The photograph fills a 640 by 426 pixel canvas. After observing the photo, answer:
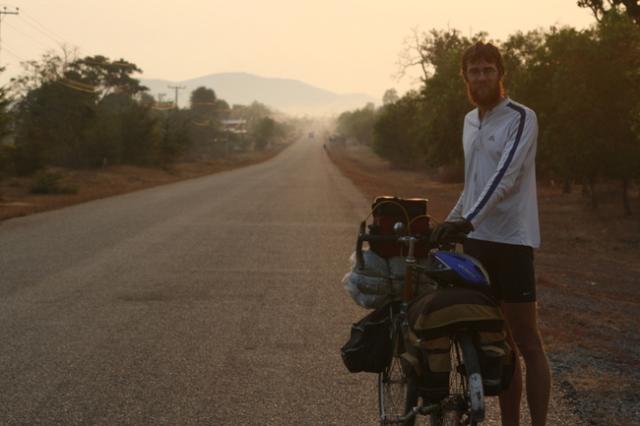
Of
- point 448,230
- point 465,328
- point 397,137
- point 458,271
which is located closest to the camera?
point 465,328

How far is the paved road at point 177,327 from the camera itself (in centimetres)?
477

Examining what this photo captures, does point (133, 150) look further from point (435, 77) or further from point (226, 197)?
point (226, 197)

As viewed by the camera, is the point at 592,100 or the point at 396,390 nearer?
the point at 396,390

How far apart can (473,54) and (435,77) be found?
105 feet

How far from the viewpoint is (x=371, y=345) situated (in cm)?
356

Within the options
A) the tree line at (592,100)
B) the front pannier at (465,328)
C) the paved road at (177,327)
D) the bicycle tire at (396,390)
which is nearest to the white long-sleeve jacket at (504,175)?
the front pannier at (465,328)

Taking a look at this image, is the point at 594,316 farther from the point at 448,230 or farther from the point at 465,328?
the point at 465,328

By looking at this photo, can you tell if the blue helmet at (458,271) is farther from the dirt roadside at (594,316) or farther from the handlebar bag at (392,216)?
the dirt roadside at (594,316)

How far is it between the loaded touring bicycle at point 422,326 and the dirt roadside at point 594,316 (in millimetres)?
1669

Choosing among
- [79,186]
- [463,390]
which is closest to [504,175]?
[463,390]

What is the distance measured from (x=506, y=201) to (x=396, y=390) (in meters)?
1.03

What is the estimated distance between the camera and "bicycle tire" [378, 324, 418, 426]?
326 cm

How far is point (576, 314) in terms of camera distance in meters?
7.93

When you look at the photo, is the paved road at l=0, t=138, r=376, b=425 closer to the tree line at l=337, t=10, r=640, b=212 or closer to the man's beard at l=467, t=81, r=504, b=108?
the man's beard at l=467, t=81, r=504, b=108
